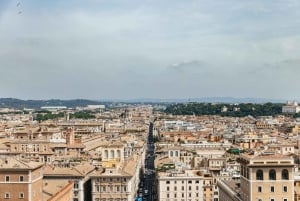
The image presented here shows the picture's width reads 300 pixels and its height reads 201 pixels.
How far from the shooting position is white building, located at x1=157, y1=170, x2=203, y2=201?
78000 millimetres

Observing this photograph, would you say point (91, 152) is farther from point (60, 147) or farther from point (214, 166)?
point (214, 166)

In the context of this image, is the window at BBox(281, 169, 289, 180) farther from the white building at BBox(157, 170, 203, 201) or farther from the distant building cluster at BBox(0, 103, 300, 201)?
the white building at BBox(157, 170, 203, 201)

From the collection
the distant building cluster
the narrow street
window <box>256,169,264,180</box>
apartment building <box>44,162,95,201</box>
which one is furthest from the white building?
window <box>256,169,264,180</box>

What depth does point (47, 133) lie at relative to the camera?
14412 cm

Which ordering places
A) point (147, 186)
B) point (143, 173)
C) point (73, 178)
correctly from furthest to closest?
point (143, 173), point (147, 186), point (73, 178)

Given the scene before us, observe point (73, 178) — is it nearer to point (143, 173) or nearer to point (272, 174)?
point (272, 174)

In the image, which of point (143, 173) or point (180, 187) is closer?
point (180, 187)

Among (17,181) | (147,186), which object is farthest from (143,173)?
(17,181)

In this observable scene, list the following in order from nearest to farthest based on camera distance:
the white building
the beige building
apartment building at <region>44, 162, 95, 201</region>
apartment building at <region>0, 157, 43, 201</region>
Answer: the beige building, apartment building at <region>0, 157, 43, 201</region>, apartment building at <region>44, 162, 95, 201</region>, the white building

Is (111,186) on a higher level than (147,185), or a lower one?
higher

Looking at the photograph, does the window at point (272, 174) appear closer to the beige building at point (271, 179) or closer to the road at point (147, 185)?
the beige building at point (271, 179)

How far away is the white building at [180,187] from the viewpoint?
256ft

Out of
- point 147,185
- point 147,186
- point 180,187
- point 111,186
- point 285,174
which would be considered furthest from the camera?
point 147,185

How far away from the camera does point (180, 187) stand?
7831 cm
